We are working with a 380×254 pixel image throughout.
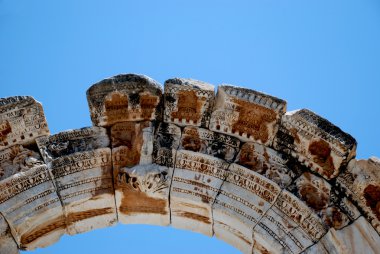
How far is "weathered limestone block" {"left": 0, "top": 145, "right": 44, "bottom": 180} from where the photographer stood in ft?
26.7

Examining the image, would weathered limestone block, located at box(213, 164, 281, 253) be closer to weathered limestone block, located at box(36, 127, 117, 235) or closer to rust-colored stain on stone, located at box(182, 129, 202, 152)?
rust-colored stain on stone, located at box(182, 129, 202, 152)

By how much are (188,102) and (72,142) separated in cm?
147

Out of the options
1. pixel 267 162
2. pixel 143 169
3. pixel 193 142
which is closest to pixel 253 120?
pixel 267 162

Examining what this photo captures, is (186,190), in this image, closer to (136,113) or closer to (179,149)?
(179,149)

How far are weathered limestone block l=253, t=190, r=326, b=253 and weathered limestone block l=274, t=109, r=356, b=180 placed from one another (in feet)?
1.70

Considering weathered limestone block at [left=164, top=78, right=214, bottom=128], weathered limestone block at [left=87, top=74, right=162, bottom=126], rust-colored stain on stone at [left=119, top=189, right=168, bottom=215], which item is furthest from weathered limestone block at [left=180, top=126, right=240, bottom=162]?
rust-colored stain on stone at [left=119, top=189, right=168, bottom=215]

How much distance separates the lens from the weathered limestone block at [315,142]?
7996 millimetres

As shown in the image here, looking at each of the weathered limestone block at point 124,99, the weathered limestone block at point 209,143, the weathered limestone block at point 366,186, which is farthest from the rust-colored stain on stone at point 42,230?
the weathered limestone block at point 366,186

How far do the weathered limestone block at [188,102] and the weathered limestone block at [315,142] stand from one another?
924 millimetres

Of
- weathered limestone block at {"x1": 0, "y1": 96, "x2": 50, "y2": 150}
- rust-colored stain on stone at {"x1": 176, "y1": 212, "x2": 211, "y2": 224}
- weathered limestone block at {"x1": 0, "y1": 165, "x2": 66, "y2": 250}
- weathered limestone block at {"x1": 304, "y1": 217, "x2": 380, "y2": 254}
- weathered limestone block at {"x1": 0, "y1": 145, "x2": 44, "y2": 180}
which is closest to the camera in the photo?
weathered limestone block at {"x1": 304, "y1": 217, "x2": 380, "y2": 254}

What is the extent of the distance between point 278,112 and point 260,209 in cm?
117

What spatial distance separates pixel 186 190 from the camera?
8.28m

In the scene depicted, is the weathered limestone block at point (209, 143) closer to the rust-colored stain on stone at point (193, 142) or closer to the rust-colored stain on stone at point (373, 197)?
the rust-colored stain on stone at point (193, 142)

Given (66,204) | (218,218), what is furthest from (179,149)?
(66,204)
